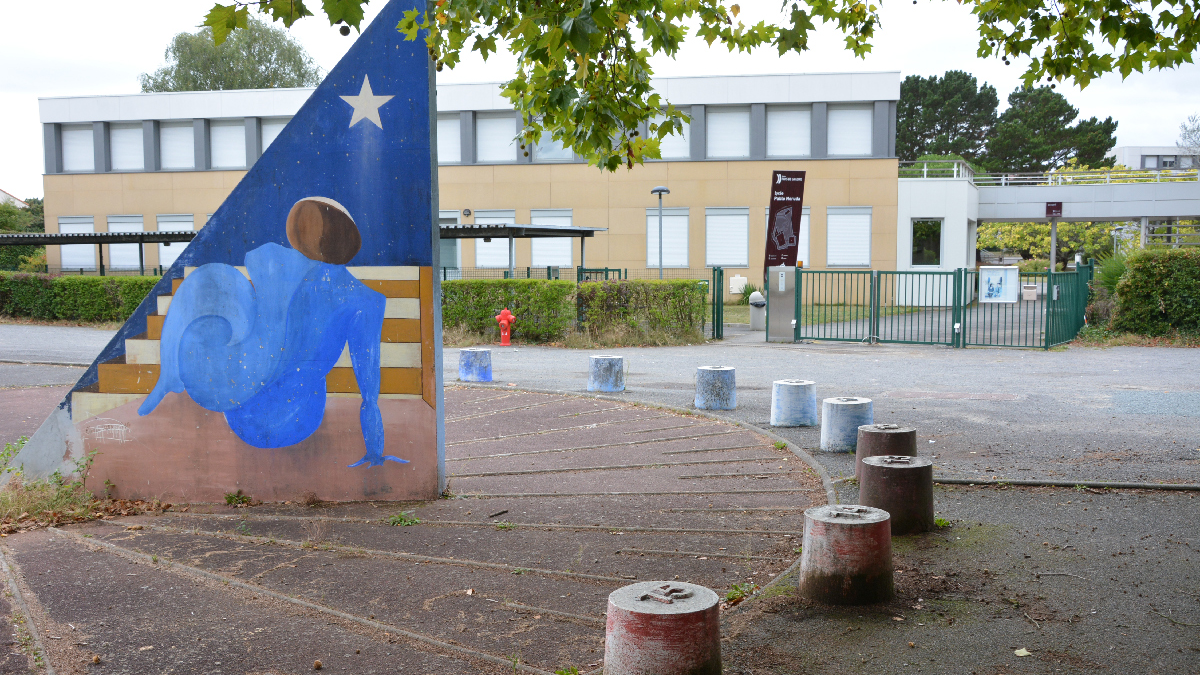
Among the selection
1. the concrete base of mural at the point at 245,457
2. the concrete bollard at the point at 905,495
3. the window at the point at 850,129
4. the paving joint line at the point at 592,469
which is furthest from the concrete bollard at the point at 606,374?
the window at the point at 850,129

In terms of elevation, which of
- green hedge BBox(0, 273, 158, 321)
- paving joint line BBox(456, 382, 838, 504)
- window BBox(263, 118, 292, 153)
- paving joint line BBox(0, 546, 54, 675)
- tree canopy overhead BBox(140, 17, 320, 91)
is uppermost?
tree canopy overhead BBox(140, 17, 320, 91)

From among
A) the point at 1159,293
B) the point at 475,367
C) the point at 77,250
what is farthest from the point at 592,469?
the point at 77,250

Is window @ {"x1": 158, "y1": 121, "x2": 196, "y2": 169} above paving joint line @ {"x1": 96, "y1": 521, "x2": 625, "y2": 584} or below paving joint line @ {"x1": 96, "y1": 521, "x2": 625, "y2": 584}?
above

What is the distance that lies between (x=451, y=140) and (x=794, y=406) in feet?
96.7

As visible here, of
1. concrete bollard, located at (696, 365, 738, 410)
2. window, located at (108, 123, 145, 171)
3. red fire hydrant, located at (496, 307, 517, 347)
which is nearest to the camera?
concrete bollard, located at (696, 365, 738, 410)

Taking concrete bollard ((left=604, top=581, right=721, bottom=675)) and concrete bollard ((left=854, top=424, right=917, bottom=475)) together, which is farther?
concrete bollard ((left=854, top=424, right=917, bottom=475))

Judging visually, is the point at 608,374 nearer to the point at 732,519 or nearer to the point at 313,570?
the point at 732,519

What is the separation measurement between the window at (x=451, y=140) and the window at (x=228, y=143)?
28.2ft

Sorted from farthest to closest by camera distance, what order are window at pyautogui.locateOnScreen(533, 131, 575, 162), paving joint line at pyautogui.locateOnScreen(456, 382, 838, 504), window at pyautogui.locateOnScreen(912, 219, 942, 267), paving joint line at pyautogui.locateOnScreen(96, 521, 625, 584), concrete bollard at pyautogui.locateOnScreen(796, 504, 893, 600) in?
window at pyautogui.locateOnScreen(912, 219, 942, 267) → window at pyautogui.locateOnScreen(533, 131, 575, 162) → paving joint line at pyautogui.locateOnScreen(456, 382, 838, 504) → paving joint line at pyautogui.locateOnScreen(96, 521, 625, 584) → concrete bollard at pyautogui.locateOnScreen(796, 504, 893, 600)

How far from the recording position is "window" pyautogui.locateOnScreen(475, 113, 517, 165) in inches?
1432

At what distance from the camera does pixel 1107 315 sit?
21.2 metres

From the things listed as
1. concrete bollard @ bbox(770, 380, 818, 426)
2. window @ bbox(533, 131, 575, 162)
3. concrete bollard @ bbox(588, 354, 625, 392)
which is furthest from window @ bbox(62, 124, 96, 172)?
concrete bollard @ bbox(770, 380, 818, 426)

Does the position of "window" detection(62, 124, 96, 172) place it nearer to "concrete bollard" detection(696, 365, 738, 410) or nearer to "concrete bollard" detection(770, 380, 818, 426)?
"concrete bollard" detection(696, 365, 738, 410)

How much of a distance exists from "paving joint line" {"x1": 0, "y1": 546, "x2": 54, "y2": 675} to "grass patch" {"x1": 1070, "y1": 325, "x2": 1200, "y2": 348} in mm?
19433
